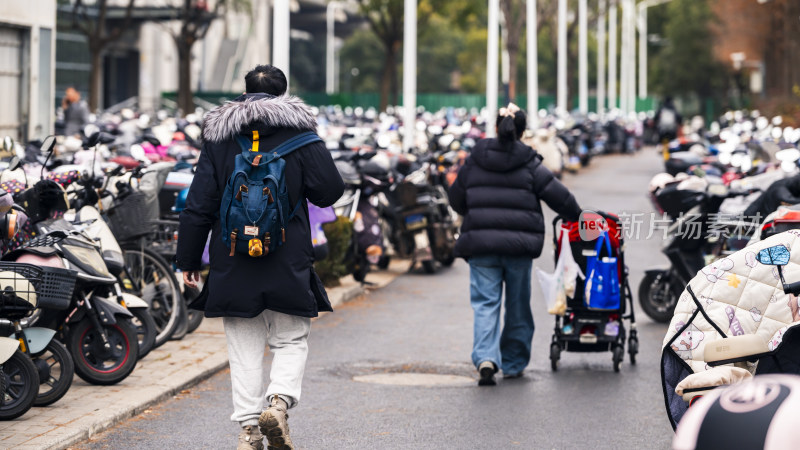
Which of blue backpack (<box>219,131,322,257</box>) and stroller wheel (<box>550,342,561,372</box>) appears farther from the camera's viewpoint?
stroller wheel (<box>550,342,561,372</box>)

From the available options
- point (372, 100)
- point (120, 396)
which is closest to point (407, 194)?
point (120, 396)

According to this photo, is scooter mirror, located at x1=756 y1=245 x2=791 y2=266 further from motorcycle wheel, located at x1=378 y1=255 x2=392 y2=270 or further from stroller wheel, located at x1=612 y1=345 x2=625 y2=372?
motorcycle wheel, located at x1=378 y1=255 x2=392 y2=270

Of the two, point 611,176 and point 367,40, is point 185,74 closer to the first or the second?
point 611,176

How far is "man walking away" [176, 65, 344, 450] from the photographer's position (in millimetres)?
5922

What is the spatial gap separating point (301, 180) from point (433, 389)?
283 cm

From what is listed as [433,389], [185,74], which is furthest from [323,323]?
[185,74]

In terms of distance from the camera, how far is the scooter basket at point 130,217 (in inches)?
377

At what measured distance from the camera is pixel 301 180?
6.08m

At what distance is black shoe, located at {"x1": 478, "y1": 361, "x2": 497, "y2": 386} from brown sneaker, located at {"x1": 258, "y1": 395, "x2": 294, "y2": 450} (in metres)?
2.80

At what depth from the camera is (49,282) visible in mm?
7469

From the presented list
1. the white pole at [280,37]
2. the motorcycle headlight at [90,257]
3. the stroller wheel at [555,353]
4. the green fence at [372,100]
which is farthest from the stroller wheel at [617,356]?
the green fence at [372,100]

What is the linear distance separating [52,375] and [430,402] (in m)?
2.12

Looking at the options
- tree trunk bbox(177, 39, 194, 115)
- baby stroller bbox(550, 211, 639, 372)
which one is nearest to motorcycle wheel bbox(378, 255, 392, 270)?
baby stroller bbox(550, 211, 639, 372)

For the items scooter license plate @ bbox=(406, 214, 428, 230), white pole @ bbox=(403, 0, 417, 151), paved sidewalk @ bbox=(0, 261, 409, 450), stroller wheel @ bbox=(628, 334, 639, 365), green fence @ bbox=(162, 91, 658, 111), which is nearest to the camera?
paved sidewalk @ bbox=(0, 261, 409, 450)
